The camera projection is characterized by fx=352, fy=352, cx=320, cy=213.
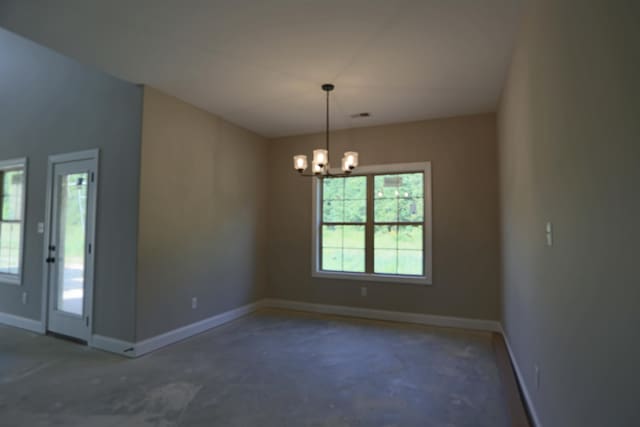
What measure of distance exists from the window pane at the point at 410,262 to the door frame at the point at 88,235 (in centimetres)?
382

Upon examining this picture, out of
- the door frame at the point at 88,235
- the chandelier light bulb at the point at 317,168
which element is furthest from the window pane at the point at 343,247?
the door frame at the point at 88,235

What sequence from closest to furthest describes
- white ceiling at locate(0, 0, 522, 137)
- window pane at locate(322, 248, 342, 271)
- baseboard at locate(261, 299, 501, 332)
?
white ceiling at locate(0, 0, 522, 137), baseboard at locate(261, 299, 501, 332), window pane at locate(322, 248, 342, 271)

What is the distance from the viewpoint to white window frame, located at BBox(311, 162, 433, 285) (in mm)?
4832

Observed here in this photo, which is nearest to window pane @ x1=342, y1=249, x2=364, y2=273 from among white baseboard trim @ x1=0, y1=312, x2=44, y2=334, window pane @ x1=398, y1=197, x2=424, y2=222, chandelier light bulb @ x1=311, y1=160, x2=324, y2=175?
window pane @ x1=398, y1=197, x2=424, y2=222

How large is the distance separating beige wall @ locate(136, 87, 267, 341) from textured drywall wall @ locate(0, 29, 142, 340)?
0.48 ft

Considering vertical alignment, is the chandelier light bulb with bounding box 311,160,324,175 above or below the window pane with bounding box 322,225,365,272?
above

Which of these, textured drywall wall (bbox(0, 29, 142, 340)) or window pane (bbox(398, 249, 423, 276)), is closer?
textured drywall wall (bbox(0, 29, 142, 340))

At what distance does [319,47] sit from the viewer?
2938 millimetres

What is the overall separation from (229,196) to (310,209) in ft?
4.20

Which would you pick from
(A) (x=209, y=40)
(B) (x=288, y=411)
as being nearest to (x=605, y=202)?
(B) (x=288, y=411)

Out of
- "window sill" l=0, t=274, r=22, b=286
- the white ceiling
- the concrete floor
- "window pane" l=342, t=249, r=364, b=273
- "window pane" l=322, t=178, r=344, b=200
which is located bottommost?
the concrete floor

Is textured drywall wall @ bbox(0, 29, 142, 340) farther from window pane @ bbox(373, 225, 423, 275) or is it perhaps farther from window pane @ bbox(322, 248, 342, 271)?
window pane @ bbox(373, 225, 423, 275)

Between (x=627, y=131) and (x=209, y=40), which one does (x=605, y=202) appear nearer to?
(x=627, y=131)

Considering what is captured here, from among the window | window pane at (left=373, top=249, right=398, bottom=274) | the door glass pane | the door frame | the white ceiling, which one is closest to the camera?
the white ceiling
